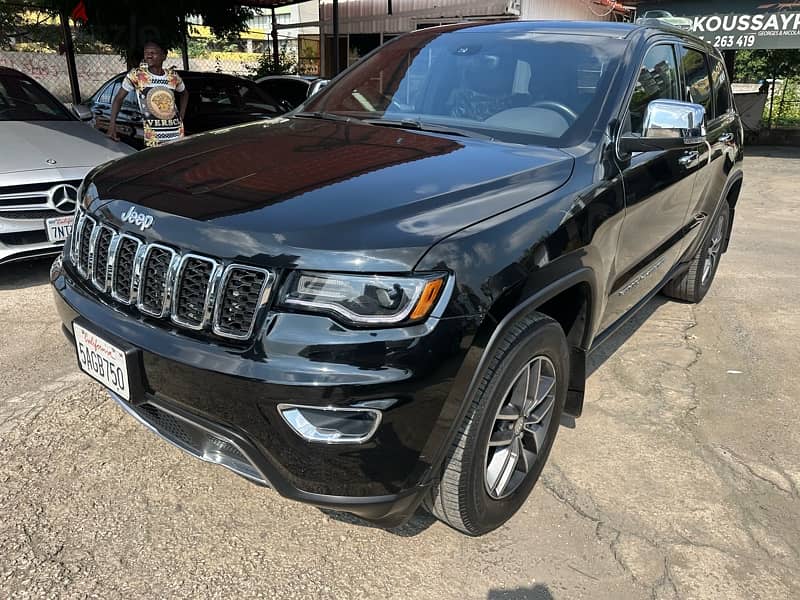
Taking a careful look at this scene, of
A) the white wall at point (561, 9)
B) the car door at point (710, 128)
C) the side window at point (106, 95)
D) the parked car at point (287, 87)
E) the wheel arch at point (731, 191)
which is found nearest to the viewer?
the car door at point (710, 128)

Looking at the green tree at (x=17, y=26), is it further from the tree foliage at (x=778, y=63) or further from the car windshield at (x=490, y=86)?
the tree foliage at (x=778, y=63)

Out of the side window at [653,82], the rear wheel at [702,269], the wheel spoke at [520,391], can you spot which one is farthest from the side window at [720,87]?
the wheel spoke at [520,391]

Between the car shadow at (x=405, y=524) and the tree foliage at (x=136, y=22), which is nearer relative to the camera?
the car shadow at (x=405, y=524)

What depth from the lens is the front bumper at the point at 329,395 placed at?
178cm

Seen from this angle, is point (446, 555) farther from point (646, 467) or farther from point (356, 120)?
point (356, 120)

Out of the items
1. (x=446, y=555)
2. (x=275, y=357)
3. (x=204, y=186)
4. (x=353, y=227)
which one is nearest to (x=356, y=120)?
(x=204, y=186)

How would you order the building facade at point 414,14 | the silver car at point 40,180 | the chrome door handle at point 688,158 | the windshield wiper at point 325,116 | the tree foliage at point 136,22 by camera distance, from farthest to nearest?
1. the building facade at point 414,14
2. the tree foliage at point 136,22
3. the silver car at point 40,180
4. the chrome door handle at point 688,158
5. the windshield wiper at point 325,116

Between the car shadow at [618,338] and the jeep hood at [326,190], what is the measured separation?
5.07 ft

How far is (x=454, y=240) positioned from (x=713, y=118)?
314 centimetres

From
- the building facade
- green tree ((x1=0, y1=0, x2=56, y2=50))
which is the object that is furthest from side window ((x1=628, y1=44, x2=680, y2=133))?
green tree ((x1=0, y1=0, x2=56, y2=50))

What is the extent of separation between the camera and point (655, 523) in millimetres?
2529

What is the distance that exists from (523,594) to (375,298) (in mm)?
1132

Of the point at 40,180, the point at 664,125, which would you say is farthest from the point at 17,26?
the point at 664,125

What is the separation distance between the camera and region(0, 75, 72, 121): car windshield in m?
5.63
